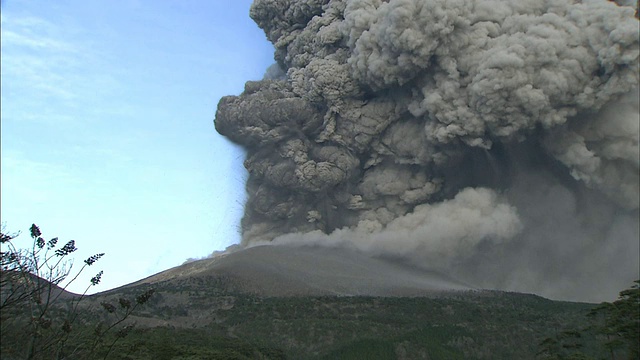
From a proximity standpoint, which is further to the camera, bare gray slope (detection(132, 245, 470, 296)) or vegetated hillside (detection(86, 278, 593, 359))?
bare gray slope (detection(132, 245, 470, 296))

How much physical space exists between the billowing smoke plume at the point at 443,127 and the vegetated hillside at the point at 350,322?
14.5 ft

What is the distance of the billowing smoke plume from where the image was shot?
133 ft

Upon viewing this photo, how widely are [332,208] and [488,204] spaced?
12.0m

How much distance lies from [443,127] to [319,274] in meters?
15.2

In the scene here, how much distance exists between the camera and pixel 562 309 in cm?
4444

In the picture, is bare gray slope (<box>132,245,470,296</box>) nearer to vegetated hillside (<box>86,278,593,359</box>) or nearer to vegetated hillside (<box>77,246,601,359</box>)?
vegetated hillside (<box>77,246,601,359</box>)

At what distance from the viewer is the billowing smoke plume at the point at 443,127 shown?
40.6 m

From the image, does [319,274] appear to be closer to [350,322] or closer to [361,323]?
[350,322]

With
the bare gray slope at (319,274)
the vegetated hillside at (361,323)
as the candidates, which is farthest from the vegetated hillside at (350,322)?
the bare gray slope at (319,274)

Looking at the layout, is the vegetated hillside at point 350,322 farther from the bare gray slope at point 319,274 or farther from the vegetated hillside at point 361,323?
the bare gray slope at point 319,274

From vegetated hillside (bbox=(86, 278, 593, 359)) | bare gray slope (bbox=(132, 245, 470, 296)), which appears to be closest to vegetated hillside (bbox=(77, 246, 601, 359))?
vegetated hillside (bbox=(86, 278, 593, 359))

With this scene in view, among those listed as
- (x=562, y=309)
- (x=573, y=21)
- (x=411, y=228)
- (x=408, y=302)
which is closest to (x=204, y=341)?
(x=408, y=302)

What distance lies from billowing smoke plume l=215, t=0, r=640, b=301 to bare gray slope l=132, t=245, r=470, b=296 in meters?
1.25

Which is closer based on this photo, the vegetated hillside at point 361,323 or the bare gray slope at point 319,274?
the vegetated hillside at point 361,323
